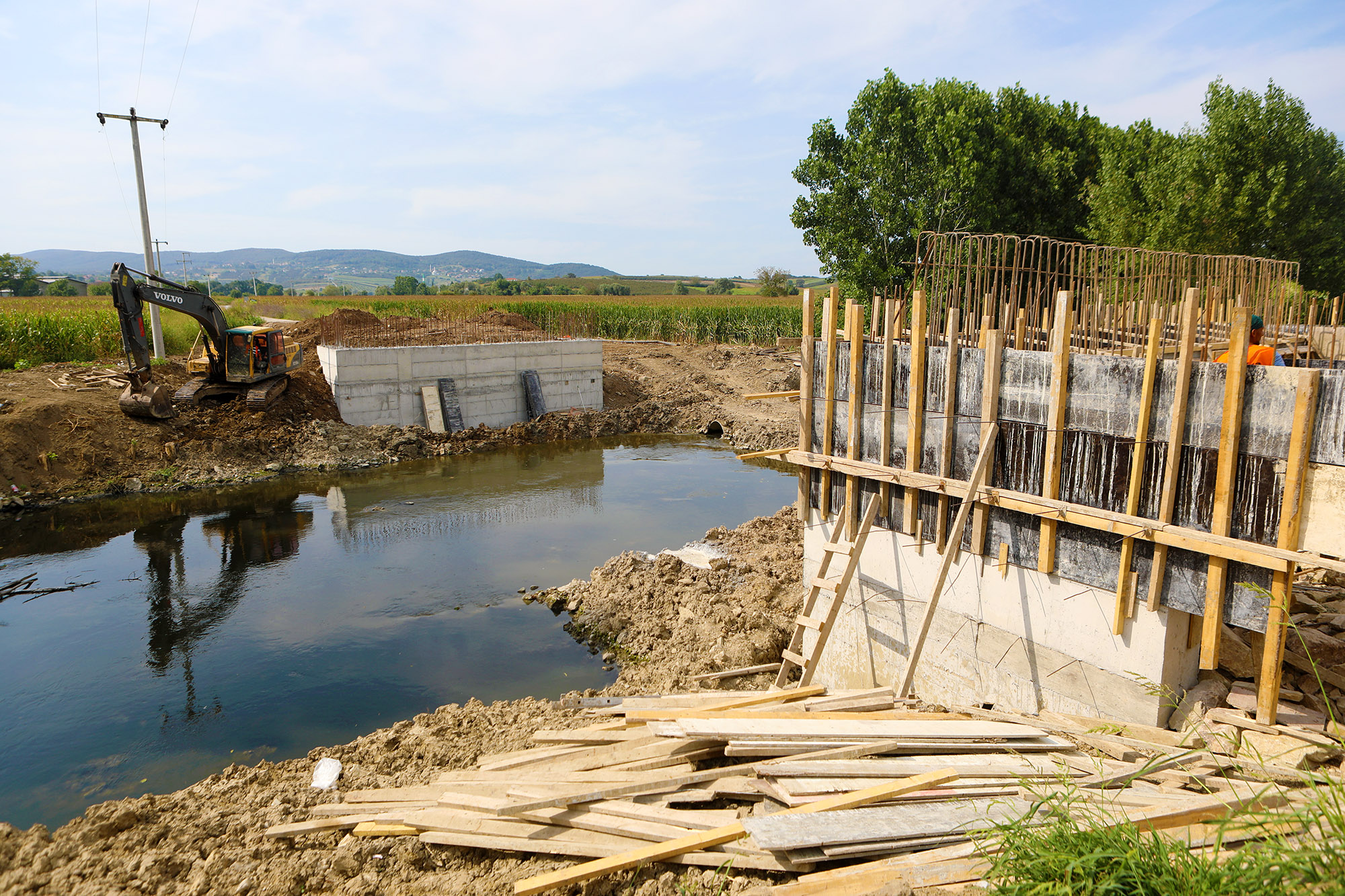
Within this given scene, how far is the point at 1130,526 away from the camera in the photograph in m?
6.16

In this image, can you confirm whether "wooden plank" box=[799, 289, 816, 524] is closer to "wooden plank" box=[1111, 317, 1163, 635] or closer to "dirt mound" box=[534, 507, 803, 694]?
"dirt mound" box=[534, 507, 803, 694]

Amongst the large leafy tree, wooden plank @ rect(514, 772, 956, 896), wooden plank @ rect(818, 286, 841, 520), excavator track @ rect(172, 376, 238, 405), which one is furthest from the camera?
the large leafy tree

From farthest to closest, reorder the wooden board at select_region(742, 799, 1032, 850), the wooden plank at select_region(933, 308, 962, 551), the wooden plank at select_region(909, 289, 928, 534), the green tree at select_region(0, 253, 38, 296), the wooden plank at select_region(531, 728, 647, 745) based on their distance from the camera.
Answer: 1. the green tree at select_region(0, 253, 38, 296)
2. the wooden plank at select_region(909, 289, 928, 534)
3. the wooden plank at select_region(933, 308, 962, 551)
4. the wooden plank at select_region(531, 728, 647, 745)
5. the wooden board at select_region(742, 799, 1032, 850)

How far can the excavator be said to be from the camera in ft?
61.1

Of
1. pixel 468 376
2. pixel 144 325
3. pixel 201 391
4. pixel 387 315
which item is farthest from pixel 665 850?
pixel 387 315

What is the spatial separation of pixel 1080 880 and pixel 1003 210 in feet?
98.1

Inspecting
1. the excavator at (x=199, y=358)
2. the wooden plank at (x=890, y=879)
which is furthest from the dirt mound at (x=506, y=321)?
the wooden plank at (x=890, y=879)

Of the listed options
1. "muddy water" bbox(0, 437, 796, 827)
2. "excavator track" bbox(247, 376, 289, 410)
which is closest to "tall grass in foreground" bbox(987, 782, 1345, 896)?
"muddy water" bbox(0, 437, 796, 827)

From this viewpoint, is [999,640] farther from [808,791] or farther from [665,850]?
[665,850]

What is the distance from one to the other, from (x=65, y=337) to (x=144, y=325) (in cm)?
1093

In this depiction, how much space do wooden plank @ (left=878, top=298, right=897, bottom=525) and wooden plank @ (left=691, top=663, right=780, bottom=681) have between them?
8.96ft

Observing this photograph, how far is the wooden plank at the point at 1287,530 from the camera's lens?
17.1 ft

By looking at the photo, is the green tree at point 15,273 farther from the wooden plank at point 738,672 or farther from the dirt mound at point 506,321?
the wooden plank at point 738,672

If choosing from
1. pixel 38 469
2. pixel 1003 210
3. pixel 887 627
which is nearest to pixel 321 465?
pixel 38 469
